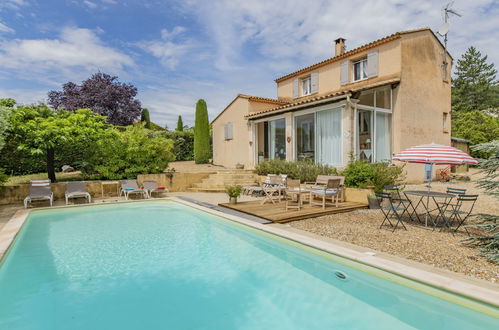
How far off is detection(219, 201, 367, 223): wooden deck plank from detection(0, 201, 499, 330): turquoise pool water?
110 cm

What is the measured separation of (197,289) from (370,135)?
11404mm

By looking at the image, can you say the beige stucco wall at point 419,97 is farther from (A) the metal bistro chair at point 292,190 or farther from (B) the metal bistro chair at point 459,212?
(A) the metal bistro chair at point 292,190

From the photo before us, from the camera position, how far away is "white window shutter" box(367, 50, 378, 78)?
1443cm

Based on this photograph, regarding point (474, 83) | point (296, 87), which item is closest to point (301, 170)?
point (296, 87)

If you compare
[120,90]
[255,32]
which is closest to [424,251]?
[255,32]

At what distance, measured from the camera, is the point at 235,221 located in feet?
24.3

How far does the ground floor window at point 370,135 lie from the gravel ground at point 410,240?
5561 millimetres

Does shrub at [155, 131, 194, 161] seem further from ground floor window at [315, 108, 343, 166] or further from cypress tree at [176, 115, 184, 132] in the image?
ground floor window at [315, 108, 343, 166]

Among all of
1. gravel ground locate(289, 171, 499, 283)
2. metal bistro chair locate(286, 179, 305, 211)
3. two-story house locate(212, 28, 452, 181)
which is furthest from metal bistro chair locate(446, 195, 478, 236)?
two-story house locate(212, 28, 452, 181)

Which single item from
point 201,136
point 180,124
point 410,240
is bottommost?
point 410,240

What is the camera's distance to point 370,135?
13039mm

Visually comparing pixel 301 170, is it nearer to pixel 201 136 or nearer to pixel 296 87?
pixel 296 87

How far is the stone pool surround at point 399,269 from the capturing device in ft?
10.5

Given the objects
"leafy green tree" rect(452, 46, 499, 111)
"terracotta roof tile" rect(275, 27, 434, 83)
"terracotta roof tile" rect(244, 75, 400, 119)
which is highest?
"leafy green tree" rect(452, 46, 499, 111)
